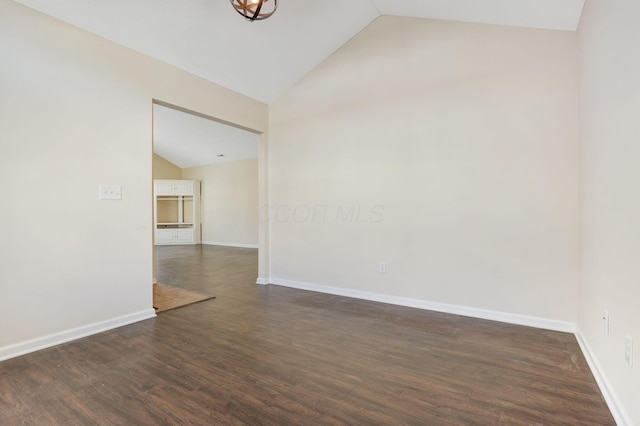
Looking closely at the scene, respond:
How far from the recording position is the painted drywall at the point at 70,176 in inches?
86.0

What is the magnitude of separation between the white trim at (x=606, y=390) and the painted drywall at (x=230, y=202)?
7.42m

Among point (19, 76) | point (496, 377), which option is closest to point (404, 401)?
point (496, 377)

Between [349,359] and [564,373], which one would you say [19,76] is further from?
[564,373]

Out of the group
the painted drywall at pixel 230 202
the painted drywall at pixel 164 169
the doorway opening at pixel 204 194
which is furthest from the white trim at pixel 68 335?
the painted drywall at pixel 164 169

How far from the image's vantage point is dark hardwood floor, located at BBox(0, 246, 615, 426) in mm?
1571

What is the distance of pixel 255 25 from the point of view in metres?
3.04

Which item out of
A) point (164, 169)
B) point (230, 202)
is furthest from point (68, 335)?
point (164, 169)

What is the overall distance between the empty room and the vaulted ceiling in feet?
0.07

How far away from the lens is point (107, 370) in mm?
2006

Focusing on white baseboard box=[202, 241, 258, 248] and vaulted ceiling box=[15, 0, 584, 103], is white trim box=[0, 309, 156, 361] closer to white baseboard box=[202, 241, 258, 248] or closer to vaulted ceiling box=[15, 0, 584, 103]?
vaulted ceiling box=[15, 0, 584, 103]

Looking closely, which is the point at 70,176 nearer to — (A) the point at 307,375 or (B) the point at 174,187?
(A) the point at 307,375

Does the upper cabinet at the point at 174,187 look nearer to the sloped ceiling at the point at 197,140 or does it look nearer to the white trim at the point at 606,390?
the sloped ceiling at the point at 197,140

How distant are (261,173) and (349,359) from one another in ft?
9.92

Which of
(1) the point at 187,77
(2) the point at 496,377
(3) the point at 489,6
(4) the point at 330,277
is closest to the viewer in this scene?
(2) the point at 496,377
